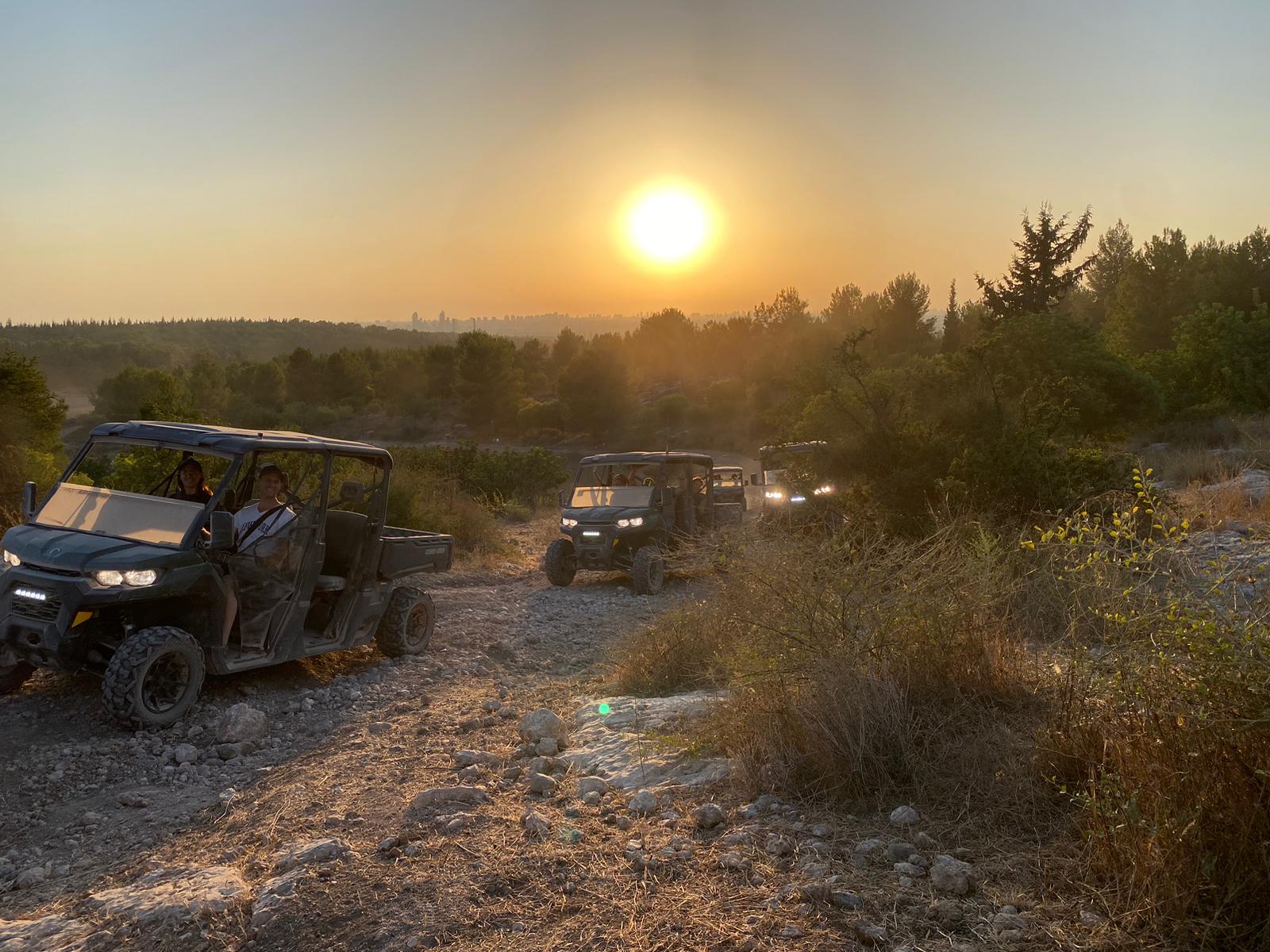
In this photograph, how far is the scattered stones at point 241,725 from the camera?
5.83 metres

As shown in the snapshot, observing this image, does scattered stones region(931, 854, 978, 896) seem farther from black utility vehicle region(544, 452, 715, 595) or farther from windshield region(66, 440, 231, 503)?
black utility vehicle region(544, 452, 715, 595)

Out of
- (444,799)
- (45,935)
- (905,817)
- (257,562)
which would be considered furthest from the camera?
(257,562)

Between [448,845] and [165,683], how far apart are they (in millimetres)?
2767

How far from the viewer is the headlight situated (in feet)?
18.4

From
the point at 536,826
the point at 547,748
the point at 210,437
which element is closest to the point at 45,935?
the point at 536,826

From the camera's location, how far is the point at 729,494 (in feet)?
49.7

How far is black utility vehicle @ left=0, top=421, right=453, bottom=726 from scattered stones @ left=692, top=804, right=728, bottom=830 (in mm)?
3521

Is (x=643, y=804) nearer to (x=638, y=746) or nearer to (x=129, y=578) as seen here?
(x=638, y=746)

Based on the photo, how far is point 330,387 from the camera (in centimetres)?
6306

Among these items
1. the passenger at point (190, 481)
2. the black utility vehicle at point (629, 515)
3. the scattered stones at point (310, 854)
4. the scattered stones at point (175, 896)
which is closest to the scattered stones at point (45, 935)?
the scattered stones at point (175, 896)

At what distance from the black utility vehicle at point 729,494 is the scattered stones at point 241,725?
936 centimetres

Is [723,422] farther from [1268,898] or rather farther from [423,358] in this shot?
[1268,898]

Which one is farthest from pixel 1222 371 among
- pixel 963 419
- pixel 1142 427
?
pixel 963 419

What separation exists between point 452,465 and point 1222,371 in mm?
22152
